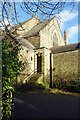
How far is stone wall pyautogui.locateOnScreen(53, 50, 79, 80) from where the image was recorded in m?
10.1

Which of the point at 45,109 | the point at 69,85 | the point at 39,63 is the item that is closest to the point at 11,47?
the point at 45,109

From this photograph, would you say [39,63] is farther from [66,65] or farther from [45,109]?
[45,109]

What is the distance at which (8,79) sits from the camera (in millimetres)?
1949

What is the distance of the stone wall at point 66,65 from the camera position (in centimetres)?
1013

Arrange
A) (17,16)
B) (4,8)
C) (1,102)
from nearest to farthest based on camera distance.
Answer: (1,102) → (4,8) → (17,16)

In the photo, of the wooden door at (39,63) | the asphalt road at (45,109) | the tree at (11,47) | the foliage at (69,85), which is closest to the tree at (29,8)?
the tree at (11,47)

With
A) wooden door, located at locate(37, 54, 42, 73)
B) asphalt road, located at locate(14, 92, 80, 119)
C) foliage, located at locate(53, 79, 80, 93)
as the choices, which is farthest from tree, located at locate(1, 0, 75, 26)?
wooden door, located at locate(37, 54, 42, 73)

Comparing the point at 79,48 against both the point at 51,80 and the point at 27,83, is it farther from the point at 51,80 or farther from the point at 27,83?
the point at 27,83

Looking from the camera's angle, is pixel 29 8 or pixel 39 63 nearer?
pixel 29 8

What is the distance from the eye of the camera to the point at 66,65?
35.0 ft

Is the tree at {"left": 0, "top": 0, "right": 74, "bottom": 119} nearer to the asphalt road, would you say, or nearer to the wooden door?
the asphalt road

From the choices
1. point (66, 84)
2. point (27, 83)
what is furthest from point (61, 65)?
point (27, 83)

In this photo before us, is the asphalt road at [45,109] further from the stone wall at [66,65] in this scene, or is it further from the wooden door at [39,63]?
the wooden door at [39,63]

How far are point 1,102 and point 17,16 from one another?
208cm
